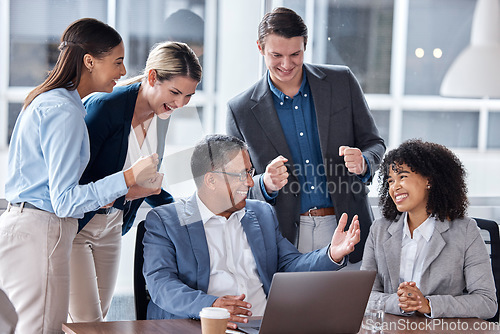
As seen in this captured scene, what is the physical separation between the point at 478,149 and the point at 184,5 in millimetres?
1774

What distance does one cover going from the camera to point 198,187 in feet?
6.96

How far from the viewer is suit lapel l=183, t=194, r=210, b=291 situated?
1.99 m

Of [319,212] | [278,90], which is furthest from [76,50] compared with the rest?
[319,212]

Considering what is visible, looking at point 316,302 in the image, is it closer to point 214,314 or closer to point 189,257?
point 214,314

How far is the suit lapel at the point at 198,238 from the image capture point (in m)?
1.99

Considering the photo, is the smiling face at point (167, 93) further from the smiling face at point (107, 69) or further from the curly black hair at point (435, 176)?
the curly black hair at point (435, 176)

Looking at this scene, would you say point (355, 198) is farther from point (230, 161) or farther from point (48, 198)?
point (48, 198)

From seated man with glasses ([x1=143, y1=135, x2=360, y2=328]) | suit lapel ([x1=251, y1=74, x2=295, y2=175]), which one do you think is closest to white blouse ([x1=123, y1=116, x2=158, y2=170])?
seated man with glasses ([x1=143, y1=135, x2=360, y2=328])

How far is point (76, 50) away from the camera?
1918mm

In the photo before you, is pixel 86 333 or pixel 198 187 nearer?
pixel 86 333

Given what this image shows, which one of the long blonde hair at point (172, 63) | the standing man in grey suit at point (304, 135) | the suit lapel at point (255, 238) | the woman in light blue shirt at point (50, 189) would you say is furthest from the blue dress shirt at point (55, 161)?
the standing man in grey suit at point (304, 135)

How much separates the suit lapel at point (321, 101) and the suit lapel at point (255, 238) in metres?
0.47

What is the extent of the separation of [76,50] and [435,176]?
1253 millimetres

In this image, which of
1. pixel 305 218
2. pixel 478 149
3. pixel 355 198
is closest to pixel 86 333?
pixel 305 218
